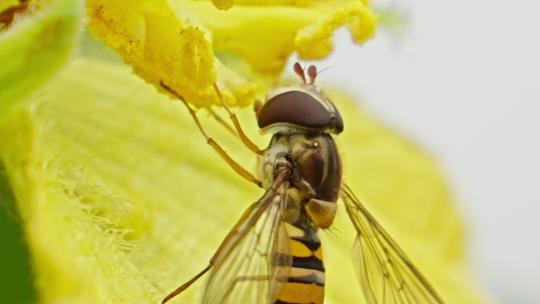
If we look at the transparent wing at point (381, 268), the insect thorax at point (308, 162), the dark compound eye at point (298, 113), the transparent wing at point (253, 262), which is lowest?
the transparent wing at point (253, 262)

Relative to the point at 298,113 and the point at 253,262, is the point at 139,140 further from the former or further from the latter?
the point at 253,262

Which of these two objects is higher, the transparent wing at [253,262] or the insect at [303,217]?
the insect at [303,217]

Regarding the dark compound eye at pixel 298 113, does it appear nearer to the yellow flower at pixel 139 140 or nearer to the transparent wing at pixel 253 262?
the yellow flower at pixel 139 140

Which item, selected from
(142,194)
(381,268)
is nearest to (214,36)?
(142,194)

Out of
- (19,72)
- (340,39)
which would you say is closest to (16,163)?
(19,72)

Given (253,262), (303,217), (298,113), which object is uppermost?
(298,113)

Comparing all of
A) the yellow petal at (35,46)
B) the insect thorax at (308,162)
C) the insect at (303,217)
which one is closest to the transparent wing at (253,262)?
the insect at (303,217)
